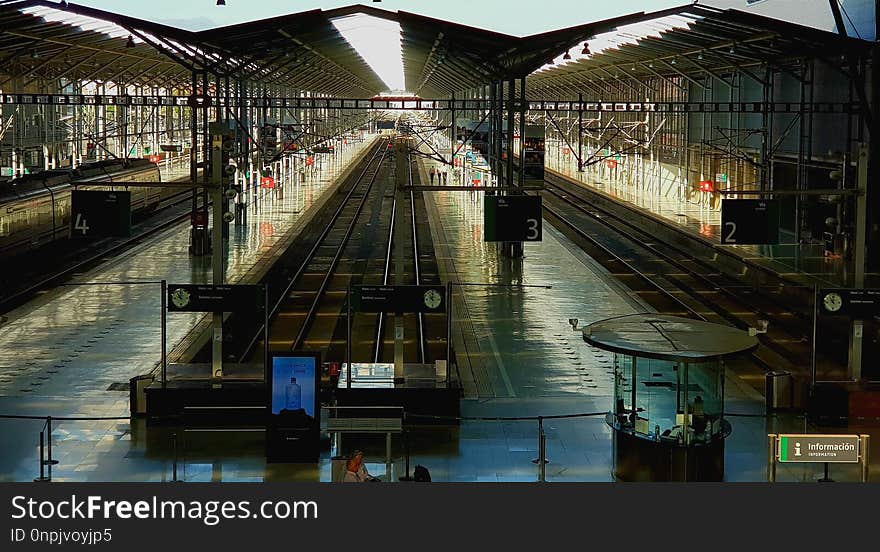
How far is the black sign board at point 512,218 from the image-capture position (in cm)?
2559

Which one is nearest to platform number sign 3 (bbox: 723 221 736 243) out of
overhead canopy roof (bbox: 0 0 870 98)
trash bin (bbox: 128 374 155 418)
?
overhead canopy roof (bbox: 0 0 870 98)

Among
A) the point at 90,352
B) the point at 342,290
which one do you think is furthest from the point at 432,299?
the point at 342,290

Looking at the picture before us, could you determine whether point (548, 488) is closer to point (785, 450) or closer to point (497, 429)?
point (785, 450)

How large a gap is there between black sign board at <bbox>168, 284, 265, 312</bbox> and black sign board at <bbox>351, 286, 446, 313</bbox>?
1304mm

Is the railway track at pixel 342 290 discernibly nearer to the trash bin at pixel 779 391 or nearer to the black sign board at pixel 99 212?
the black sign board at pixel 99 212

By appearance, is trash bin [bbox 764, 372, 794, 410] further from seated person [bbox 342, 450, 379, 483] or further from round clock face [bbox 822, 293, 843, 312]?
seated person [bbox 342, 450, 379, 483]

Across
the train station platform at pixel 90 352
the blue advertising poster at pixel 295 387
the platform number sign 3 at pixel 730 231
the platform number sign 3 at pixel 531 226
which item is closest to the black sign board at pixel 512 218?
the platform number sign 3 at pixel 531 226

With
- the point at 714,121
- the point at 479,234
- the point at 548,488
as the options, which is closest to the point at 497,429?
the point at 548,488

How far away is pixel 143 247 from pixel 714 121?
22941mm

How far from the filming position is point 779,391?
54.1ft

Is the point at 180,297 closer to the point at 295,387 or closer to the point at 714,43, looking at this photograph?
the point at 295,387

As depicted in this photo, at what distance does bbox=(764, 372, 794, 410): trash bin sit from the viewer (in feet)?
54.0

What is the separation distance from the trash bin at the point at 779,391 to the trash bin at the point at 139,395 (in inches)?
326

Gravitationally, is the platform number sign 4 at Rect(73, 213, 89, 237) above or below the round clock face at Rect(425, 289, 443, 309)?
above
